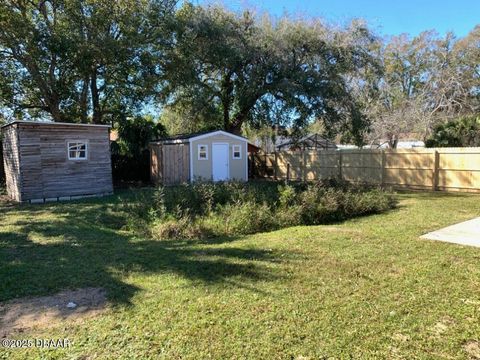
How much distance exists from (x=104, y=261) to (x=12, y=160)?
975 centimetres

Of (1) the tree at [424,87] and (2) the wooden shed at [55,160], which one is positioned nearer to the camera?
(2) the wooden shed at [55,160]

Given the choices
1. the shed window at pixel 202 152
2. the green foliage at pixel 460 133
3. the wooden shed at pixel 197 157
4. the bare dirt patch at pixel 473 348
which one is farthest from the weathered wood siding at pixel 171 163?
the bare dirt patch at pixel 473 348

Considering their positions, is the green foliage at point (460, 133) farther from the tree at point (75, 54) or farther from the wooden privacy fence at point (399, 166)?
the tree at point (75, 54)

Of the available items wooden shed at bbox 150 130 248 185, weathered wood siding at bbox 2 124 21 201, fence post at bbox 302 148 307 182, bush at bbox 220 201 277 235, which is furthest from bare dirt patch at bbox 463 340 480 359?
fence post at bbox 302 148 307 182

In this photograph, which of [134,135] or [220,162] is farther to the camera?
[134,135]

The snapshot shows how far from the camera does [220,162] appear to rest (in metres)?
16.8

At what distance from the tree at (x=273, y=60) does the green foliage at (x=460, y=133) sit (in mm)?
3584

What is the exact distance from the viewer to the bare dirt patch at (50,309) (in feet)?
10.0

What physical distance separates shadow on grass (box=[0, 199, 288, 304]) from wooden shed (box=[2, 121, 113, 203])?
4832 millimetres

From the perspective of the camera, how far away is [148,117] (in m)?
19.2

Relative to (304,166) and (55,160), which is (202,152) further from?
(55,160)

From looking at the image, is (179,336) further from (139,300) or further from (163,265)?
Answer: (163,265)

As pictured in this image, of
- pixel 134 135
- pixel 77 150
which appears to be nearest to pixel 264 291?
pixel 77 150

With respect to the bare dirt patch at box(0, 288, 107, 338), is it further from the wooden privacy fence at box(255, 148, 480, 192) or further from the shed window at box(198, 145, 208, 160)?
the shed window at box(198, 145, 208, 160)
